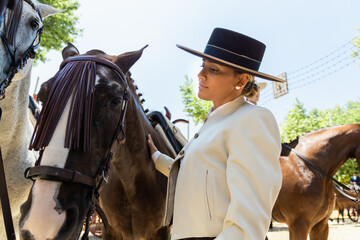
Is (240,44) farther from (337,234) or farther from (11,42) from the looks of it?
(337,234)

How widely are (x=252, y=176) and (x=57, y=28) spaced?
43.0 feet

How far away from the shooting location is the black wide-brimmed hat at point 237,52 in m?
1.60

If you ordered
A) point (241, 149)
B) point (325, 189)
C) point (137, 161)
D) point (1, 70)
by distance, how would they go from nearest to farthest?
point (241, 149) < point (1, 70) < point (137, 161) < point (325, 189)

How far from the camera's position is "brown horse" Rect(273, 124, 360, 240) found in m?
4.45

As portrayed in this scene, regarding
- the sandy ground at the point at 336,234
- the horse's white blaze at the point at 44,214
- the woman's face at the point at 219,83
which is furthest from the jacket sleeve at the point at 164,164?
the sandy ground at the point at 336,234

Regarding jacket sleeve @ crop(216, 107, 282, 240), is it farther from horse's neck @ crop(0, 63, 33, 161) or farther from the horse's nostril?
horse's neck @ crop(0, 63, 33, 161)

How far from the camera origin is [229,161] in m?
1.33

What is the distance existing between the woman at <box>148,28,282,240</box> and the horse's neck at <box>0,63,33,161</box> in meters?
1.57

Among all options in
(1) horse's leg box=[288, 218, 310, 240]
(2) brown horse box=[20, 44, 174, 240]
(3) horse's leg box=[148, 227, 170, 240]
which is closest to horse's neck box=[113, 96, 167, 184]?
(2) brown horse box=[20, 44, 174, 240]

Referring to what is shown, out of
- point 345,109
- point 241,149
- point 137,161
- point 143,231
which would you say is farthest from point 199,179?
point 345,109

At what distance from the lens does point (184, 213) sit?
150 cm

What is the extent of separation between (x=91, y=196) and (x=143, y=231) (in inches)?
52.1

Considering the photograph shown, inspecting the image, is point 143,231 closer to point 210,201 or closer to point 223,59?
point 210,201

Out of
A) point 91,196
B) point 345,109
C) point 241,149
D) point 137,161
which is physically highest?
point 241,149
